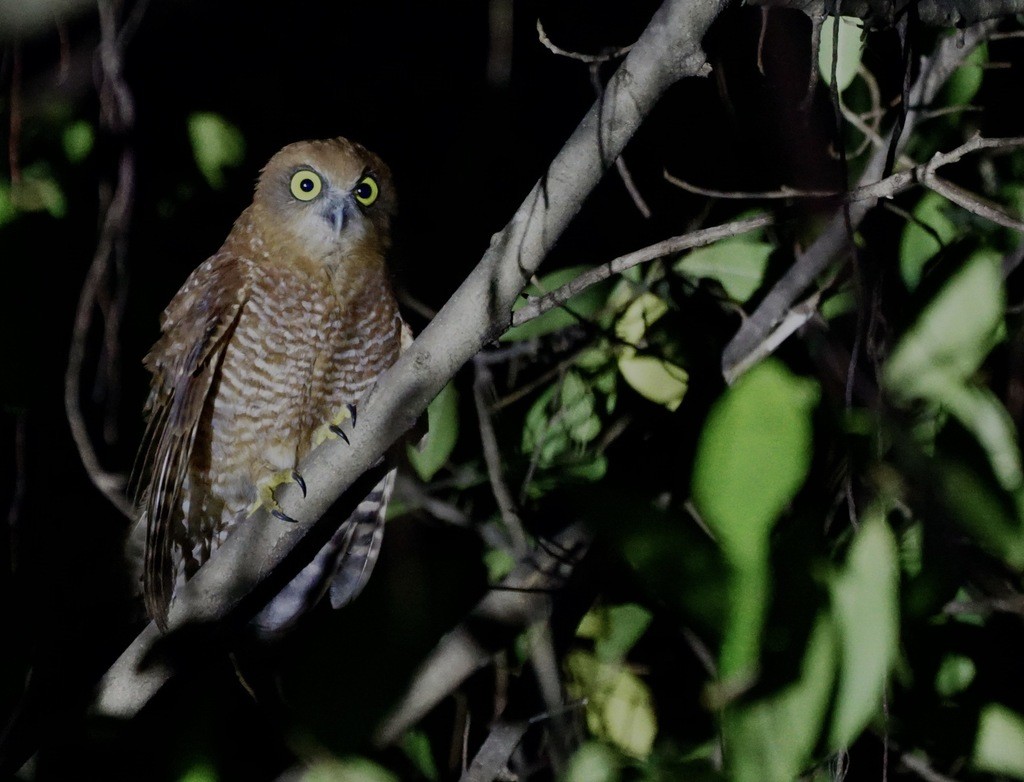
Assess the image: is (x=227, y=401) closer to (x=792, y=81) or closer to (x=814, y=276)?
(x=814, y=276)

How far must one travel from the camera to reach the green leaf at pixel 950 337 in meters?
1.79

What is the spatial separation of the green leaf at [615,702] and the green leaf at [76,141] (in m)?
1.78

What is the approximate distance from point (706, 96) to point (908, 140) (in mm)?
753

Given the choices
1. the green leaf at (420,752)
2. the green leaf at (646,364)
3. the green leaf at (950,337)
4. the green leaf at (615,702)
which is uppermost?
the green leaf at (950,337)

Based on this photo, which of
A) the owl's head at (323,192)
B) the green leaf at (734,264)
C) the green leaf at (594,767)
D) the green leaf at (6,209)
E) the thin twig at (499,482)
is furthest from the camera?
the owl's head at (323,192)

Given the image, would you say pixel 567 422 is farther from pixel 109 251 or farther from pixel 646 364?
pixel 109 251

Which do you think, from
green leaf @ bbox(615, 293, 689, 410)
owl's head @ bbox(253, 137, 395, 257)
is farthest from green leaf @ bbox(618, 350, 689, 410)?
owl's head @ bbox(253, 137, 395, 257)

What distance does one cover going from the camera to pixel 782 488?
45.8 inches

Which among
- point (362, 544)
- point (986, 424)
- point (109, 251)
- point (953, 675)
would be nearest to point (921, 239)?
point (986, 424)

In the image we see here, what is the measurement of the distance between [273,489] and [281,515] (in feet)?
2.13

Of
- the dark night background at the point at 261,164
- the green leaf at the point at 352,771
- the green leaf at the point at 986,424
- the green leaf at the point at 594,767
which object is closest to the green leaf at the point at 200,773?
the green leaf at the point at 352,771

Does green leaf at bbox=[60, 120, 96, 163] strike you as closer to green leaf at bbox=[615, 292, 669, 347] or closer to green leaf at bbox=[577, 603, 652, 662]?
green leaf at bbox=[615, 292, 669, 347]

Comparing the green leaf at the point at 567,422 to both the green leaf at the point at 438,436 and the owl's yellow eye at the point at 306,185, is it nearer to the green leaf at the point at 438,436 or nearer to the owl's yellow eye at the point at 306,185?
the green leaf at the point at 438,436

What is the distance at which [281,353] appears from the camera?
8.67 feet
